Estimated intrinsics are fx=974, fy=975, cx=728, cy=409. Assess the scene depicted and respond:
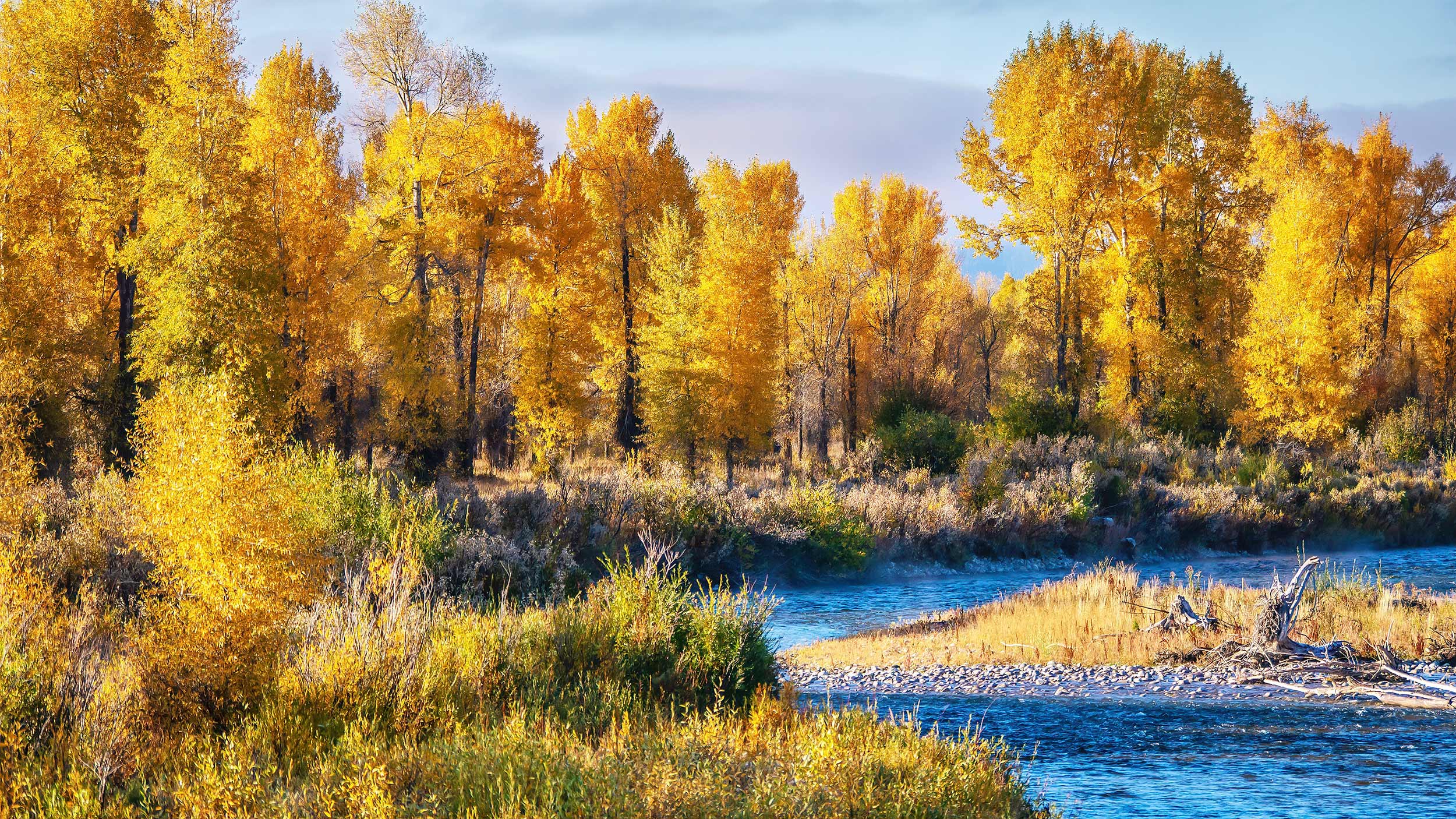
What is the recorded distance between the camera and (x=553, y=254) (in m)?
27.7

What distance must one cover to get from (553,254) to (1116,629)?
20.0 meters

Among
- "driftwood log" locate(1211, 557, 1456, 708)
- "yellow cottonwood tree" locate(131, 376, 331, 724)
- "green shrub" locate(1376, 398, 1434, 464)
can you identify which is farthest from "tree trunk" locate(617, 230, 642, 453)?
"yellow cottonwood tree" locate(131, 376, 331, 724)

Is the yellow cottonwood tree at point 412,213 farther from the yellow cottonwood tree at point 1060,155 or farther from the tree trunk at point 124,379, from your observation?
the yellow cottonwood tree at point 1060,155

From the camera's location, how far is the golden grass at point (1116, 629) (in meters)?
10.7

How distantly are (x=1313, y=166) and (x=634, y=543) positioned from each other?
2775 cm

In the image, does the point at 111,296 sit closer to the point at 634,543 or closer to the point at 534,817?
the point at 634,543

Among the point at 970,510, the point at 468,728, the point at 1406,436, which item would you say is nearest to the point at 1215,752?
the point at 468,728

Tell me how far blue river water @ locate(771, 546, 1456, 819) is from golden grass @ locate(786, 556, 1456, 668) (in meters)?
1.97

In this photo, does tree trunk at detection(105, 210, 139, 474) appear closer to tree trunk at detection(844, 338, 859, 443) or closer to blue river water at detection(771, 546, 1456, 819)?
blue river water at detection(771, 546, 1456, 819)

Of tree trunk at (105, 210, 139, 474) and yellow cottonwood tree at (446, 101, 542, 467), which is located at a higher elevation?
yellow cottonwood tree at (446, 101, 542, 467)

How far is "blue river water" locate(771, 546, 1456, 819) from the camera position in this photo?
6.04 m

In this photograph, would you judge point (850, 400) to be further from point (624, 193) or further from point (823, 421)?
point (624, 193)

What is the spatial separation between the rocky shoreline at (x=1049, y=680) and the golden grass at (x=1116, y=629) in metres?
0.44

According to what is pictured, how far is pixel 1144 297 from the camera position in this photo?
2748 cm
